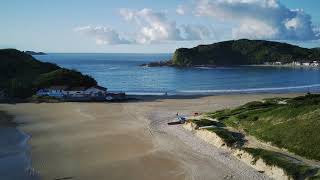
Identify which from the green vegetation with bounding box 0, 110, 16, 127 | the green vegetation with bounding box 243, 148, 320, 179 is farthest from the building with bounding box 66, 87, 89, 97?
the green vegetation with bounding box 243, 148, 320, 179

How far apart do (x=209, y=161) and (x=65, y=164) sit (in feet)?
29.7

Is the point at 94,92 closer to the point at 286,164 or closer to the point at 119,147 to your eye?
the point at 119,147

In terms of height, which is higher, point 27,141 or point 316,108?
point 316,108

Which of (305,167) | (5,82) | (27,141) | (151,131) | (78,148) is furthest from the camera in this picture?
(5,82)

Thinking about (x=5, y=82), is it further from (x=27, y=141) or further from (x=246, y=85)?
(x=246, y=85)

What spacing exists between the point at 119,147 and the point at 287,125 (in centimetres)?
1245

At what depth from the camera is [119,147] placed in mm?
35250

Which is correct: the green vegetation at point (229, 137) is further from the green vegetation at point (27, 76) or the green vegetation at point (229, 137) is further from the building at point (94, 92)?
the green vegetation at point (27, 76)

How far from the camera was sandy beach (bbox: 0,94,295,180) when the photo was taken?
2759 cm

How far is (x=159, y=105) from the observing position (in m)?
64.0

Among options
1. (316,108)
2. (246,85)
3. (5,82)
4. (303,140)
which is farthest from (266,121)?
(246,85)

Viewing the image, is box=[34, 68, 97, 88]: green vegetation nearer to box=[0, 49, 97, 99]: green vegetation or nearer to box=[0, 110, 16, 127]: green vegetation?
box=[0, 49, 97, 99]: green vegetation

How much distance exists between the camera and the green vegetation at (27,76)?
73.9 meters

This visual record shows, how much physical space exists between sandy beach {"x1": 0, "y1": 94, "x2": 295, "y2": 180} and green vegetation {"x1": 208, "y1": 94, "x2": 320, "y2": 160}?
3.83m
